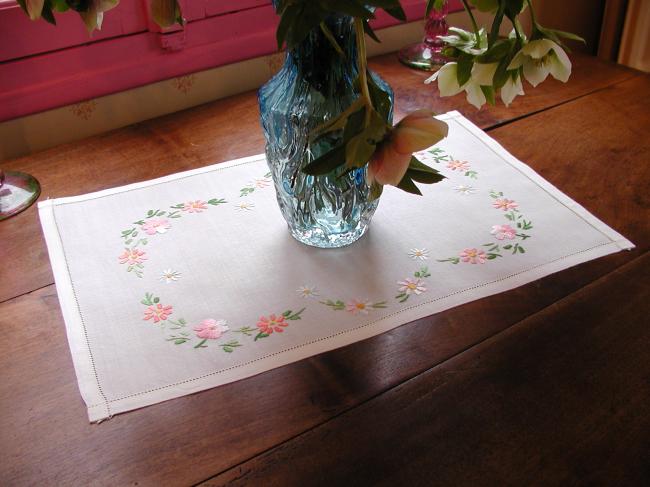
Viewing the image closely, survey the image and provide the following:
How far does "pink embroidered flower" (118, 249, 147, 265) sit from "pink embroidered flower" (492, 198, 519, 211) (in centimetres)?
49

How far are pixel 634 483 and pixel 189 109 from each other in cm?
93

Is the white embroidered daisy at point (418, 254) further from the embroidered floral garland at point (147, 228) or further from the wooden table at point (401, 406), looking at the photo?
the embroidered floral garland at point (147, 228)

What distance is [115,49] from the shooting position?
3.81 ft

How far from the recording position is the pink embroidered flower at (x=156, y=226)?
0.91m

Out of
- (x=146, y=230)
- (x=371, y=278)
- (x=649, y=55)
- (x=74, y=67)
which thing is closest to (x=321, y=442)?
(x=371, y=278)

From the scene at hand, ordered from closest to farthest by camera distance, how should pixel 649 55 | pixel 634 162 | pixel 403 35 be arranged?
pixel 634 162 < pixel 403 35 < pixel 649 55

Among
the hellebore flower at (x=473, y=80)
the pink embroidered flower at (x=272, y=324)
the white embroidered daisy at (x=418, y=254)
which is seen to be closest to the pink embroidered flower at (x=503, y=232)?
the white embroidered daisy at (x=418, y=254)

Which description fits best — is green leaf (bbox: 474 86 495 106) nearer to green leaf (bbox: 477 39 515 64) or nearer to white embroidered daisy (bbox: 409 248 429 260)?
green leaf (bbox: 477 39 515 64)

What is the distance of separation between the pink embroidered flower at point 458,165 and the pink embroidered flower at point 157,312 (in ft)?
1.63

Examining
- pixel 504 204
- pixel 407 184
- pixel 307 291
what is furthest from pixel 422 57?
pixel 407 184

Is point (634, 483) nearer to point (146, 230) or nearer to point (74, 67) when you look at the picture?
point (146, 230)

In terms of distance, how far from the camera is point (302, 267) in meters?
0.84

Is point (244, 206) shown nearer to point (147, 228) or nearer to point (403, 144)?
point (147, 228)

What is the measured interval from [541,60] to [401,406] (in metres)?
0.38
